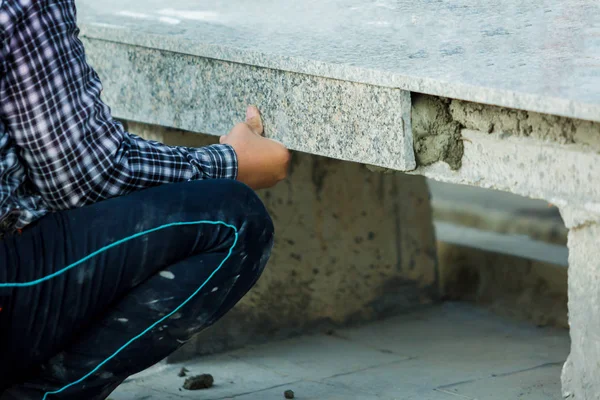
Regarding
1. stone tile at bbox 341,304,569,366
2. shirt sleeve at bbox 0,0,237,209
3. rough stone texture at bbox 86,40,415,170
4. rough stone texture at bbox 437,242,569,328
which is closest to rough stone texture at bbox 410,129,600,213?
rough stone texture at bbox 86,40,415,170

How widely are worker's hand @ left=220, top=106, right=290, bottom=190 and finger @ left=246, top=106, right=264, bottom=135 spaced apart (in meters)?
0.02

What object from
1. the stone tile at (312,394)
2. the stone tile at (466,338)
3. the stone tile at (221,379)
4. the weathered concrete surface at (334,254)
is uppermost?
the weathered concrete surface at (334,254)

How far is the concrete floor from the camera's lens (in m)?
3.01

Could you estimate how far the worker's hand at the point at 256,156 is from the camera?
105 inches

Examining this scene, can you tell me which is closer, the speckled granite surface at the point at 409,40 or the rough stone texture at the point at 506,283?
the speckled granite surface at the point at 409,40

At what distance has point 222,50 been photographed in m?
2.91

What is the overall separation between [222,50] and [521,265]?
1.78m

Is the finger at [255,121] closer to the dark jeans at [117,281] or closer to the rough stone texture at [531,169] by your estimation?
the dark jeans at [117,281]

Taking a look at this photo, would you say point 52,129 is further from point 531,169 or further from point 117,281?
point 531,169

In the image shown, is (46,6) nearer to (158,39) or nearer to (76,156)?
(76,156)

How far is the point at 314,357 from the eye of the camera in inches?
136

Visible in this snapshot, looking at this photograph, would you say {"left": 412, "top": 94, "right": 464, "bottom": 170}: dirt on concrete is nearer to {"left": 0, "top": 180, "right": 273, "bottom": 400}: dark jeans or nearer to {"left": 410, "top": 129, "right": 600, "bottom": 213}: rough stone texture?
{"left": 410, "top": 129, "right": 600, "bottom": 213}: rough stone texture

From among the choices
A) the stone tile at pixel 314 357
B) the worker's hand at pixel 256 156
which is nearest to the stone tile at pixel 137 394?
the stone tile at pixel 314 357

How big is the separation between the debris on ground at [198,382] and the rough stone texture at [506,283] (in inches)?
55.6
